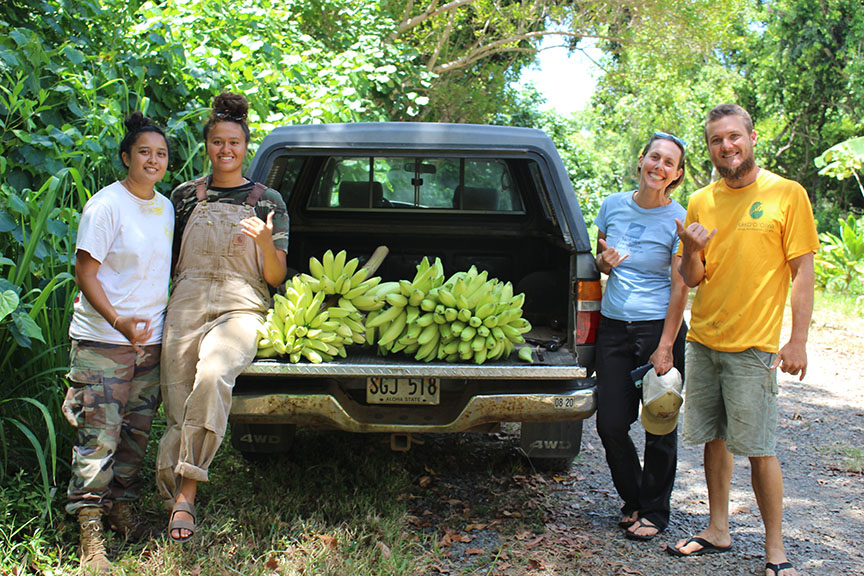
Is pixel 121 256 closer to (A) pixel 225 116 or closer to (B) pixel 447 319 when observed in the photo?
(A) pixel 225 116

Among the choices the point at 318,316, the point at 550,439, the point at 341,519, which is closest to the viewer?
the point at 318,316

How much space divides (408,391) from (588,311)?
39.7 inches

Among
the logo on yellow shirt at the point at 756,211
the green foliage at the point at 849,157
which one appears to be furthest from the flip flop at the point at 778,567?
the green foliage at the point at 849,157

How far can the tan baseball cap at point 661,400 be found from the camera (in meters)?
3.57

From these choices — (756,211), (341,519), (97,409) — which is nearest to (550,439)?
(341,519)

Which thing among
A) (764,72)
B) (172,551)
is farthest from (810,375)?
(764,72)

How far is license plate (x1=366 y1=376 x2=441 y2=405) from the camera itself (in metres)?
3.70

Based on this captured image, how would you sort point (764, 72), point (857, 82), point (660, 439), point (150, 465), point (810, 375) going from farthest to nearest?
point (764, 72) < point (857, 82) < point (810, 375) < point (150, 465) < point (660, 439)

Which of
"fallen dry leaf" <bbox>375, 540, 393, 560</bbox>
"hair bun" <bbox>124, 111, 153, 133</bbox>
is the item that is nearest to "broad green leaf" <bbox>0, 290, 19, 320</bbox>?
"hair bun" <bbox>124, 111, 153, 133</bbox>

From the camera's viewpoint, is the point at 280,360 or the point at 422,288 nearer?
the point at 280,360

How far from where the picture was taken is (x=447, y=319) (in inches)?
149

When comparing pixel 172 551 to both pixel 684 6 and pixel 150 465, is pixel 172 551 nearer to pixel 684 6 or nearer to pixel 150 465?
pixel 150 465

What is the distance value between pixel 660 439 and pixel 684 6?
15.2 m

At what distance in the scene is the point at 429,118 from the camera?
16.0m
